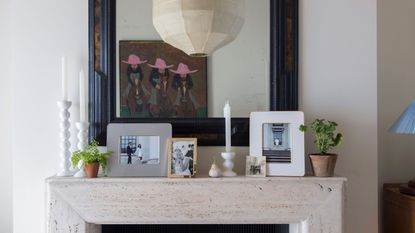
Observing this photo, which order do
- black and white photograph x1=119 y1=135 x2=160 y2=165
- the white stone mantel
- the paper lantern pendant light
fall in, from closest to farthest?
the paper lantern pendant light → the white stone mantel → black and white photograph x1=119 y1=135 x2=160 y2=165

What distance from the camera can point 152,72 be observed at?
2.07m

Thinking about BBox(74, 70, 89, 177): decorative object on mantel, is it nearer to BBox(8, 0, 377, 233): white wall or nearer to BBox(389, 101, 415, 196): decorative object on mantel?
BBox(8, 0, 377, 233): white wall

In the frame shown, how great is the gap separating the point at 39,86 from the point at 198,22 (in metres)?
1.30

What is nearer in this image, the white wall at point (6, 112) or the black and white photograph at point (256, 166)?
the black and white photograph at point (256, 166)

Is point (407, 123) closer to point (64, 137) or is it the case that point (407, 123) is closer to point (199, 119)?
point (199, 119)

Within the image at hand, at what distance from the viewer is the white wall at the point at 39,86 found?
2051 millimetres

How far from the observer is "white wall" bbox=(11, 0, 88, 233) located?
80.7 inches

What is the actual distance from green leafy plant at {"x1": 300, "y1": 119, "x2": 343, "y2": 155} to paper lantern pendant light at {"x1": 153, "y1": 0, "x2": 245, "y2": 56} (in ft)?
2.85

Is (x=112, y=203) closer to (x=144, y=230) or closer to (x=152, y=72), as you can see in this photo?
(x=144, y=230)

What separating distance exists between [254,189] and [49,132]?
1.17m

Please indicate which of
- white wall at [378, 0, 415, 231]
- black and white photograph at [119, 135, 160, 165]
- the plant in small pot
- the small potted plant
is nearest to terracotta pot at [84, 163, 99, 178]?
the small potted plant

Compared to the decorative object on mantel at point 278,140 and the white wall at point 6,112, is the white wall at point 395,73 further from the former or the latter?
the white wall at point 6,112

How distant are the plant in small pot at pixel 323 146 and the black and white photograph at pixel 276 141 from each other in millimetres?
106

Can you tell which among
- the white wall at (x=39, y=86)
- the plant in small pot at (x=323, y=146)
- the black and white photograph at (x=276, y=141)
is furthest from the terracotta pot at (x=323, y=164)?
the white wall at (x=39, y=86)
